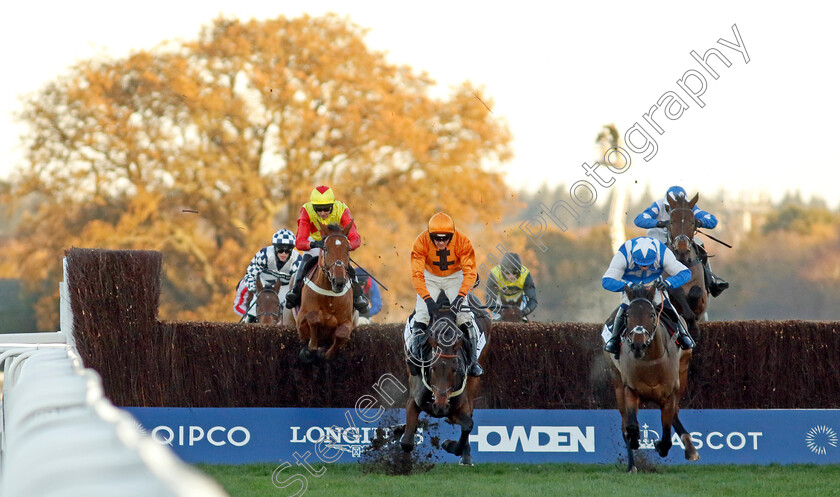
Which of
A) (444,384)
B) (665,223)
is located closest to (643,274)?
(665,223)

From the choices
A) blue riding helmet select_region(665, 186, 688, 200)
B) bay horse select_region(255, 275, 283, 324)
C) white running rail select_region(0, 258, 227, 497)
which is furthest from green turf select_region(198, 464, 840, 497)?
white running rail select_region(0, 258, 227, 497)

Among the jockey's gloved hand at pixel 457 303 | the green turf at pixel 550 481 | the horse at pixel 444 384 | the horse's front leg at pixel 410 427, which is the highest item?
the jockey's gloved hand at pixel 457 303

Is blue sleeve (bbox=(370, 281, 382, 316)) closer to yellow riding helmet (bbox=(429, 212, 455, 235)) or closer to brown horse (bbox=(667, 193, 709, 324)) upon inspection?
brown horse (bbox=(667, 193, 709, 324))

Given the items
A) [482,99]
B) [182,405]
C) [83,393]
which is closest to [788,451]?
[182,405]

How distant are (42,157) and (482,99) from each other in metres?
9.90

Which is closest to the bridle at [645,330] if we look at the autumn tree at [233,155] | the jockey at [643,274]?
the jockey at [643,274]

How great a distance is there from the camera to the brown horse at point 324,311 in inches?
372

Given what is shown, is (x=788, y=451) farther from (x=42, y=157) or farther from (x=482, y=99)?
(x=42, y=157)

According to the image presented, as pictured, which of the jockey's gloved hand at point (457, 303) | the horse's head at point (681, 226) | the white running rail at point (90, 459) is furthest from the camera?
the horse's head at point (681, 226)

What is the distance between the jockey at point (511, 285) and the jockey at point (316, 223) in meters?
3.26

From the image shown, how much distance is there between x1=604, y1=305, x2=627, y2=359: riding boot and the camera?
8.65m

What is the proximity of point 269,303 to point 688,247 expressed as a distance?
4.72 metres

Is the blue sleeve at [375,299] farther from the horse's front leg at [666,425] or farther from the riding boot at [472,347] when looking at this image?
the horse's front leg at [666,425]

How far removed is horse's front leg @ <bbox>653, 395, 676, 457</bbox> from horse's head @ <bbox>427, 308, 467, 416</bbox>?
1.69 meters
